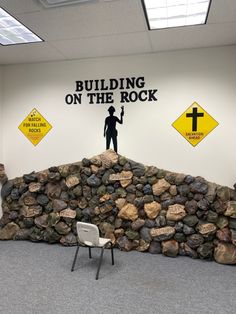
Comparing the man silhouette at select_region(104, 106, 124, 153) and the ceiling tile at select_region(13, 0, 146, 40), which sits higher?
the ceiling tile at select_region(13, 0, 146, 40)

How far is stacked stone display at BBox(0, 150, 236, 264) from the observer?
132 inches

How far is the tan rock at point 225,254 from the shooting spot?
3203 millimetres

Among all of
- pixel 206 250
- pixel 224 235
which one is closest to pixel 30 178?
pixel 206 250

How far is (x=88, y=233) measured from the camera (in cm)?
289

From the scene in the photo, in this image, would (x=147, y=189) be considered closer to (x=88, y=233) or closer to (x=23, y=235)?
(x=88, y=233)

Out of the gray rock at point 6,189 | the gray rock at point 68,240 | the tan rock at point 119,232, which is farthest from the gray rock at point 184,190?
the gray rock at point 6,189

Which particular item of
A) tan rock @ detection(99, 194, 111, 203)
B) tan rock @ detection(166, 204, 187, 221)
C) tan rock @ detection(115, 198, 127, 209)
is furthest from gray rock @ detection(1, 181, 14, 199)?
tan rock @ detection(166, 204, 187, 221)

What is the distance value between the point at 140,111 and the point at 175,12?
1454mm

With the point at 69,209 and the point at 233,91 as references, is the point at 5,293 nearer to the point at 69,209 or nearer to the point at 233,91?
the point at 69,209

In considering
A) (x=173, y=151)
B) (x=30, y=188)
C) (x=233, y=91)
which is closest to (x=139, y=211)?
(x=173, y=151)

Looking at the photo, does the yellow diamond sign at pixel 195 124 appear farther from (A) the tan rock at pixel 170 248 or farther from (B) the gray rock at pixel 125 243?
(B) the gray rock at pixel 125 243

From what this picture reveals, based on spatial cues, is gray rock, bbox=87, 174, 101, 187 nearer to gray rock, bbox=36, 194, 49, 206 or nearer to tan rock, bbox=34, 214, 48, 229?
gray rock, bbox=36, 194, 49, 206

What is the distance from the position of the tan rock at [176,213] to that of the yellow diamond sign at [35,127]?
230cm

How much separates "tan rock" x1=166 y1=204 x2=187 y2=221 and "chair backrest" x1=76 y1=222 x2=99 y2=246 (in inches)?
45.6
